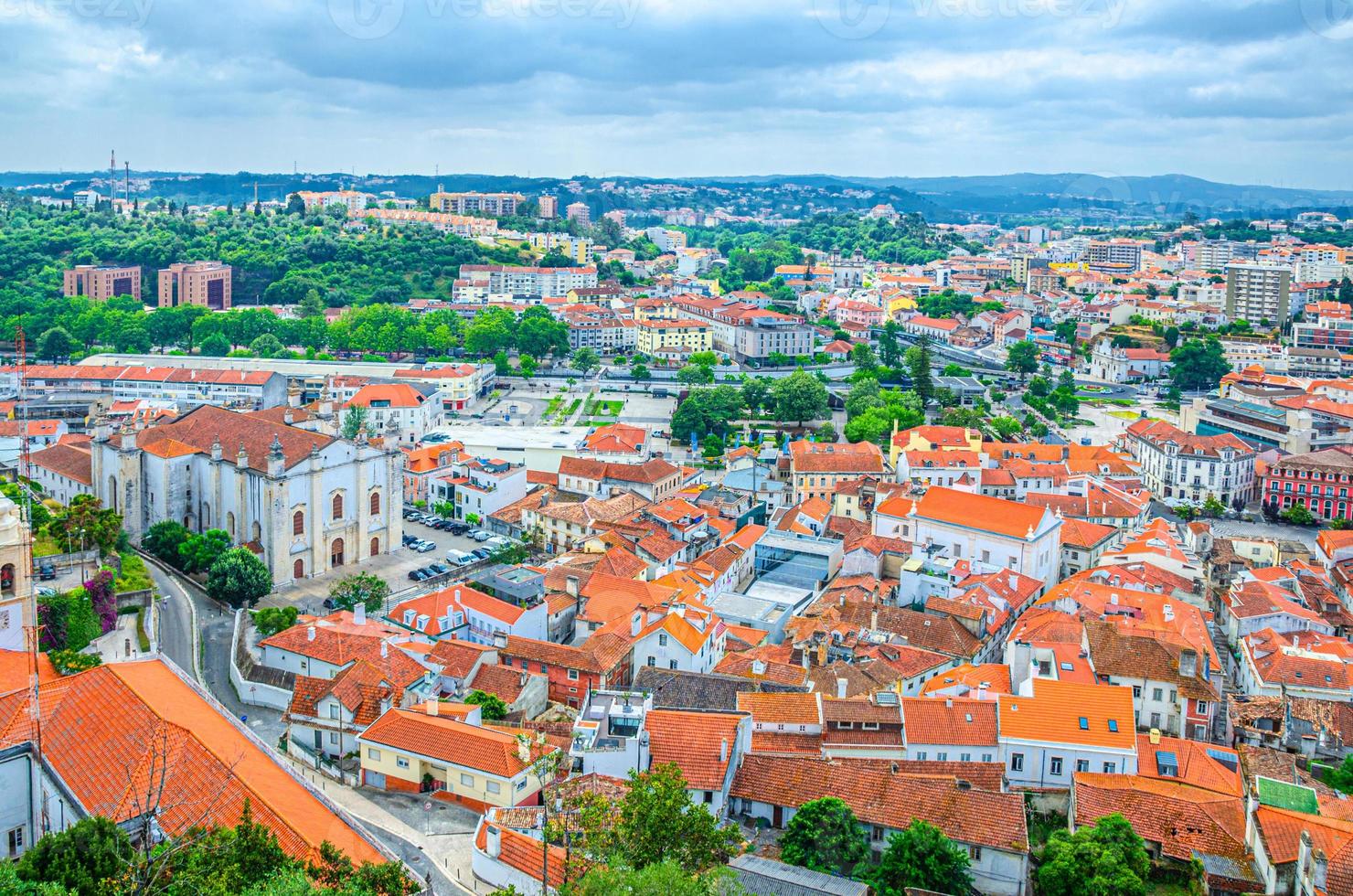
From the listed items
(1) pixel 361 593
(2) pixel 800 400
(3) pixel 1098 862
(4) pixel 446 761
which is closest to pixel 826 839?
(3) pixel 1098 862

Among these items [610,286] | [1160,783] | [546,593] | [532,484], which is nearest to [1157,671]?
[1160,783]

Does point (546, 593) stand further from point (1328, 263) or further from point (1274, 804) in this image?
point (1328, 263)

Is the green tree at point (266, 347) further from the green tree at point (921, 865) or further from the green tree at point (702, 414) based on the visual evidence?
the green tree at point (921, 865)

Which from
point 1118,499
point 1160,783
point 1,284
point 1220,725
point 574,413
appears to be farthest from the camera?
point 1,284

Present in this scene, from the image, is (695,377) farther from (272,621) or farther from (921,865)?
(921,865)

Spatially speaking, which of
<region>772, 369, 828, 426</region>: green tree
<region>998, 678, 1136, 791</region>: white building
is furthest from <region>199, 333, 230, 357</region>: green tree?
<region>998, 678, 1136, 791</region>: white building

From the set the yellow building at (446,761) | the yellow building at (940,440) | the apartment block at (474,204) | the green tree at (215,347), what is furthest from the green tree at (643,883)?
the apartment block at (474,204)
